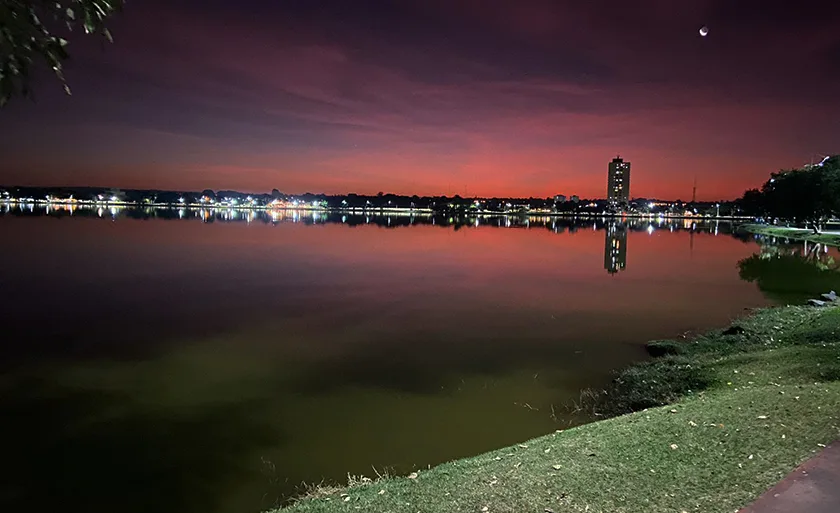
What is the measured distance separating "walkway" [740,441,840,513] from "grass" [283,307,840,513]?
158 millimetres

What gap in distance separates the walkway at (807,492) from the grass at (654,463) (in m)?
0.16

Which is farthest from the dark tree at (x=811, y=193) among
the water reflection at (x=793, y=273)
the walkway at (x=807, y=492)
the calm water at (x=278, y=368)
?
the walkway at (x=807, y=492)

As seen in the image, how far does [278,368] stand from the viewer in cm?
1819

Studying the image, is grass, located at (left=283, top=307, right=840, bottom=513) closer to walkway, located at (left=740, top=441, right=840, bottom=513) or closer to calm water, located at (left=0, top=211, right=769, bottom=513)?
walkway, located at (left=740, top=441, right=840, bottom=513)

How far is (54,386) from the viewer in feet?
52.4

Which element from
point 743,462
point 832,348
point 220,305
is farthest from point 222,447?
point 220,305

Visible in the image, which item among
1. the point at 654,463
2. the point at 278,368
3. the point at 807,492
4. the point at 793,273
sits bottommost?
the point at 278,368

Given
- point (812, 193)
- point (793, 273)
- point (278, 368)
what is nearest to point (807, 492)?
point (278, 368)

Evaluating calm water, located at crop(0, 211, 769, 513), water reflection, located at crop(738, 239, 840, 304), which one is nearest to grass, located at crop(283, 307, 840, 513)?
calm water, located at crop(0, 211, 769, 513)

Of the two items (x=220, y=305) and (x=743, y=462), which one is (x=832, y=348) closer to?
(x=743, y=462)

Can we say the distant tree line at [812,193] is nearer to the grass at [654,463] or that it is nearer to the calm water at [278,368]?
the calm water at [278,368]

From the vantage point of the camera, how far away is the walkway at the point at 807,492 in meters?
6.48

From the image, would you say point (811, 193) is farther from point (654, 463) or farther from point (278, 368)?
point (654, 463)

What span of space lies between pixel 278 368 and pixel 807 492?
14.4m
